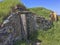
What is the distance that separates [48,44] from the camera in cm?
1028

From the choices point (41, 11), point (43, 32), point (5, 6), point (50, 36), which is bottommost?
point (50, 36)

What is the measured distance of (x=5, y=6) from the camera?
10.8 m

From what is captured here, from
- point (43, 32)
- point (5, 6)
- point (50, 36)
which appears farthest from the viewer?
point (43, 32)

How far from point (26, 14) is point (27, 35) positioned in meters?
1.05

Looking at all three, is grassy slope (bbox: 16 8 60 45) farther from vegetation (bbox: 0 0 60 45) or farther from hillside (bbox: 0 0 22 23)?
hillside (bbox: 0 0 22 23)

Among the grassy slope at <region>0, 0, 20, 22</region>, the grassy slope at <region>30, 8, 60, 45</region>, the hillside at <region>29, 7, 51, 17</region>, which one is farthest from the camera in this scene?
the hillside at <region>29, 7, 51, 17</region>

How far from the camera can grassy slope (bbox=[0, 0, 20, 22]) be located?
33.2ft

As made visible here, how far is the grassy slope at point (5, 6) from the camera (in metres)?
10.1

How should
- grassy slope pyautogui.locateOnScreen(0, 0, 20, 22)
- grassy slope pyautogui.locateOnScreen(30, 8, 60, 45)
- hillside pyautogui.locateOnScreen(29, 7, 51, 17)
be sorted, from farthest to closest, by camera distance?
hillside pyautogui.locateOnScreen(29, 7, 51, 17) < grassy slope pyautogui.locateOnScreen(30, 8, 60, 45) < grassy slope pyautogui.locateOnScreen(0, 0, 20, 22)

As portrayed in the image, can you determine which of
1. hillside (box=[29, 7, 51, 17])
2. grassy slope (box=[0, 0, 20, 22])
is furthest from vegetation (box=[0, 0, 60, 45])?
hillside (box=[29, 7, 51, 17])

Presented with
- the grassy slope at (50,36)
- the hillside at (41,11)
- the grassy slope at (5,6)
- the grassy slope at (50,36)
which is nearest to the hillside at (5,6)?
the grassy slope at (5,6)

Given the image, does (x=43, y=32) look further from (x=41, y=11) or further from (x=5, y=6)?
(x=41, y=11)

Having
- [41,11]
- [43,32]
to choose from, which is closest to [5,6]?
[43,32]

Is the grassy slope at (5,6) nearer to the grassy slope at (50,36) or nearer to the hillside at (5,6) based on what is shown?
the hillside at (5,6)
